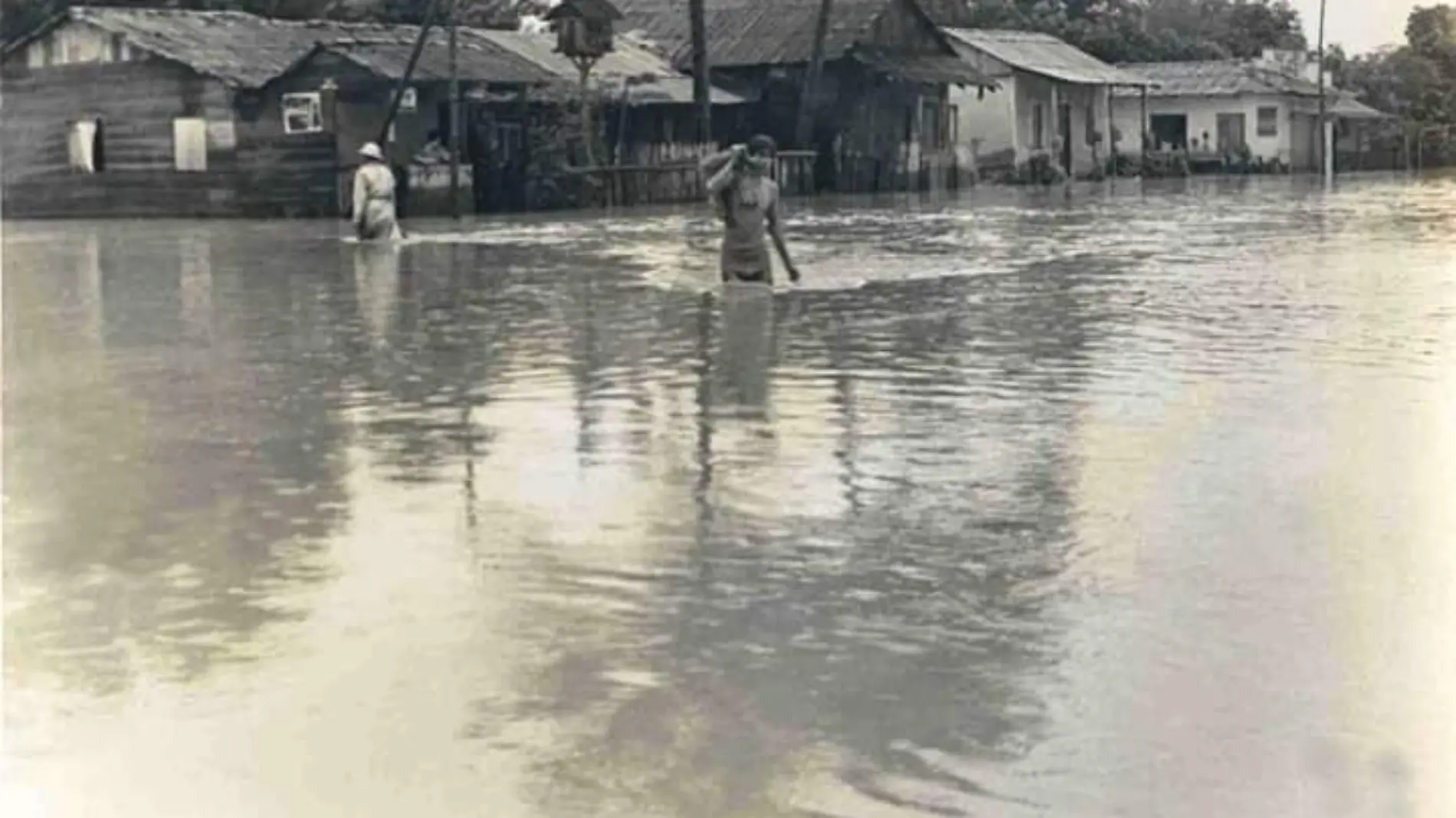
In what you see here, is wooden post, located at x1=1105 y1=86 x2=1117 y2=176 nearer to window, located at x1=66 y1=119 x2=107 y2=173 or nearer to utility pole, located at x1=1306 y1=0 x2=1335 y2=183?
utility pole, located at x1=1306 y1=0 x2=1335 y2=183

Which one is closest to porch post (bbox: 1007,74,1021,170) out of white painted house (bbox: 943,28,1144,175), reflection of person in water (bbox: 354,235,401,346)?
white painted house (bbox: 943,28,1144,175)

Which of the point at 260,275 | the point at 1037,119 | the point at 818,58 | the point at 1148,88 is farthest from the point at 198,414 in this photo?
the point at 1148,88

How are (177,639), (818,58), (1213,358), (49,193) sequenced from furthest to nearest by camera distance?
(818,58), (49,193), (1213,358), (177,639)

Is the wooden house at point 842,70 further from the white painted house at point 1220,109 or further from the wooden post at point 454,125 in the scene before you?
the white painted house at point 1220,109

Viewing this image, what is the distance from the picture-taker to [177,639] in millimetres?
6105

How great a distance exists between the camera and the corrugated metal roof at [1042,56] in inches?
→ 2238

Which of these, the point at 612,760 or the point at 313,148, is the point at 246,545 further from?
the point at 313,148

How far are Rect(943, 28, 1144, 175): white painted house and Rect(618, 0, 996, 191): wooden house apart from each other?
4.59 m

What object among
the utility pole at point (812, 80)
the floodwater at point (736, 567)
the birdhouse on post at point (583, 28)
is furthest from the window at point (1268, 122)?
the floodwater at point (736, 567)

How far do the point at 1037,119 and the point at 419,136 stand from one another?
25.3 meters

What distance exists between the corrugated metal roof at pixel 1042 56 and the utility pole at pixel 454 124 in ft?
73.0

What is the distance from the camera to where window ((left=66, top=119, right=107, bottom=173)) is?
38375 mm

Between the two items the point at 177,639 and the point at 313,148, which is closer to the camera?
the point at 177,639

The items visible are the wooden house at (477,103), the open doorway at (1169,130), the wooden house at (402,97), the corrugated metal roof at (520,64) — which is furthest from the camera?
the open doorway at (1169,130)
